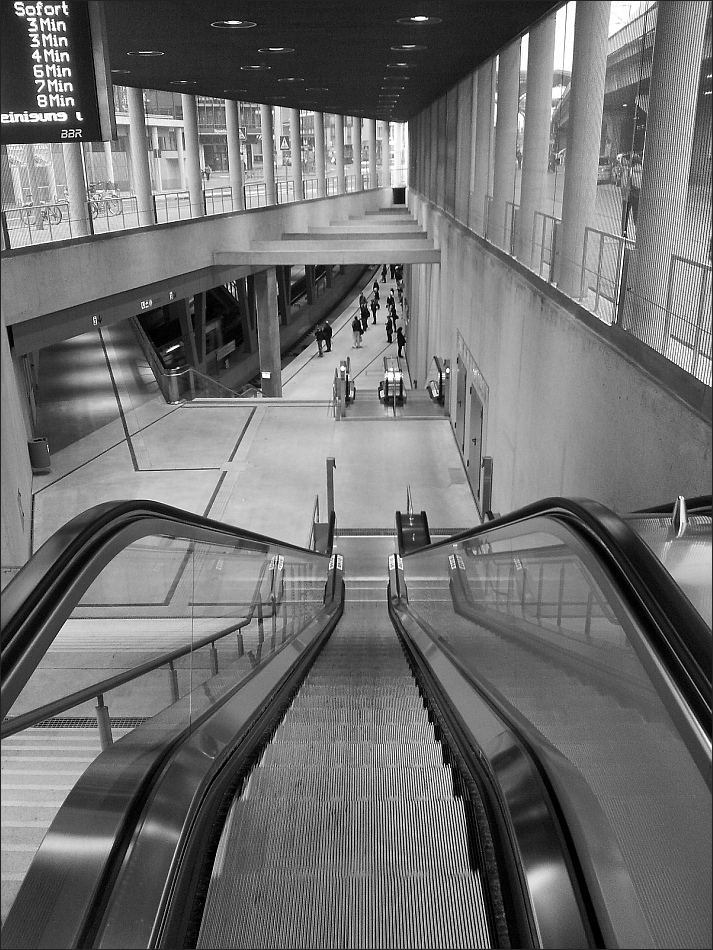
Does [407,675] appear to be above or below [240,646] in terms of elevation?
below

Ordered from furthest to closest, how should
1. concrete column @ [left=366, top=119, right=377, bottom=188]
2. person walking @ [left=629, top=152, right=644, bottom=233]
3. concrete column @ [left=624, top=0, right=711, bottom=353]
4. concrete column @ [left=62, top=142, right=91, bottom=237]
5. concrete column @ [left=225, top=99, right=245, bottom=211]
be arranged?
concrete column @ [left=366, top=119, right=377, bottom=188] < concrete column @ [left=225, top=99, right=245, bottom=211] < concrete column @ [left=62, top=142, right=91, bottom=237] < person walking @ [left=629, top=152, right=644, bottom=233] < concrete column @ [left=624, top=0, right=711, bottom=353]

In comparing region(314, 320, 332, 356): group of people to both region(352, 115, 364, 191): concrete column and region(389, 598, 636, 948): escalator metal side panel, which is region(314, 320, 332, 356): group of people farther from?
region(389, 598, 636, 948): escalator metal side panel

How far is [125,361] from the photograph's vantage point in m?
19.1

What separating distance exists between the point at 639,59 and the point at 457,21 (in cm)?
372

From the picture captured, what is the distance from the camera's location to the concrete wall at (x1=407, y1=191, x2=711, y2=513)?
13.2ft

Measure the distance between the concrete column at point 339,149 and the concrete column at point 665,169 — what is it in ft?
96.2

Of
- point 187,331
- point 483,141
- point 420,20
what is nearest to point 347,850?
point 420,20

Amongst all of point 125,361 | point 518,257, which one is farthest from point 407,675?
point 125,361

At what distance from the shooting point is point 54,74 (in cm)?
435

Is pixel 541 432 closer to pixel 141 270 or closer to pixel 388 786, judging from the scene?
pixel 388 786

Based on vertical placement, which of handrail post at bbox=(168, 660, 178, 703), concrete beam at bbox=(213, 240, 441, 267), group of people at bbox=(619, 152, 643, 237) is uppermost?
group of people at bbox=(619, 152, 643, 237)

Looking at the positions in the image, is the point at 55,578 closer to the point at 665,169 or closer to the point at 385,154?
the point at 665,169

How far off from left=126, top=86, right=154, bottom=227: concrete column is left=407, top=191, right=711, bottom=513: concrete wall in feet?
22.4

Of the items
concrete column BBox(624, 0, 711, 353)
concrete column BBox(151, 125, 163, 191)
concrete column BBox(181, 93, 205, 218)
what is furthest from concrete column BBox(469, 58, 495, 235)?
concrete column BBox(181, 93, 205, 218)
